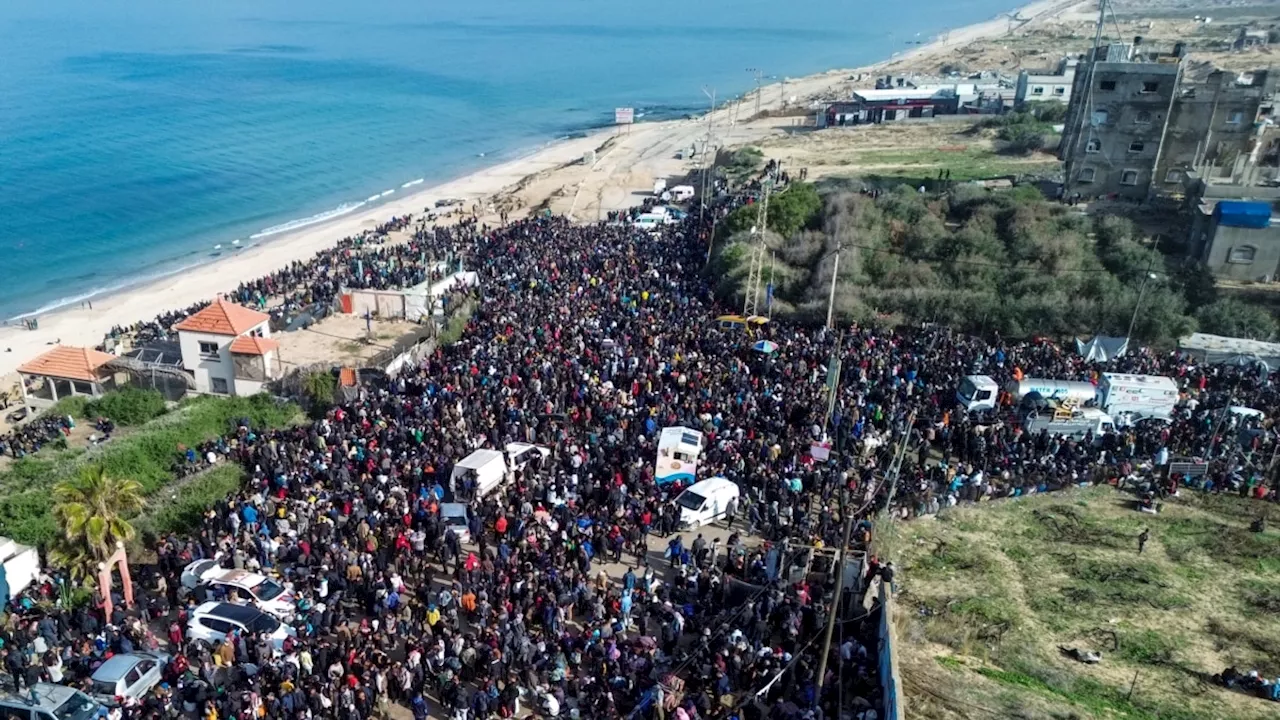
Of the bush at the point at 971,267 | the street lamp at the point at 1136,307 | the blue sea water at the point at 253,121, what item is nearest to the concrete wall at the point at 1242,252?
the bush at the point at 971,267

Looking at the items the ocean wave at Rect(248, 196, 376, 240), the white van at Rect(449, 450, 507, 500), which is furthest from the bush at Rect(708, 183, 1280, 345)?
the ocean wave at Rect(248, 196, 376, 240)

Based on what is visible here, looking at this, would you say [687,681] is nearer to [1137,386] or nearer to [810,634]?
[810,634]

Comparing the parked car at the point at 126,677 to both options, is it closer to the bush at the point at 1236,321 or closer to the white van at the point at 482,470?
the white van at the point at 482,470

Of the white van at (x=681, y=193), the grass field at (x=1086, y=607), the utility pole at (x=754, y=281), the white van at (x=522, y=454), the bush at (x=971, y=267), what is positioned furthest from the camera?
the white van at (x=681, y=193)

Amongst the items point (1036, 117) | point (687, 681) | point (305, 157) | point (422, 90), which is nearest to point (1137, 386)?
point (687, 681)

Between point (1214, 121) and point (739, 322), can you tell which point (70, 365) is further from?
point (1214, 121)

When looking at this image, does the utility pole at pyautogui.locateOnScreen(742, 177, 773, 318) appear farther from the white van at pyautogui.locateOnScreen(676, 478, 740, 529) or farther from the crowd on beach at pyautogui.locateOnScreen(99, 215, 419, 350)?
the white van at pyautogui.locateOnScreen(676, 478, 740, 529)
